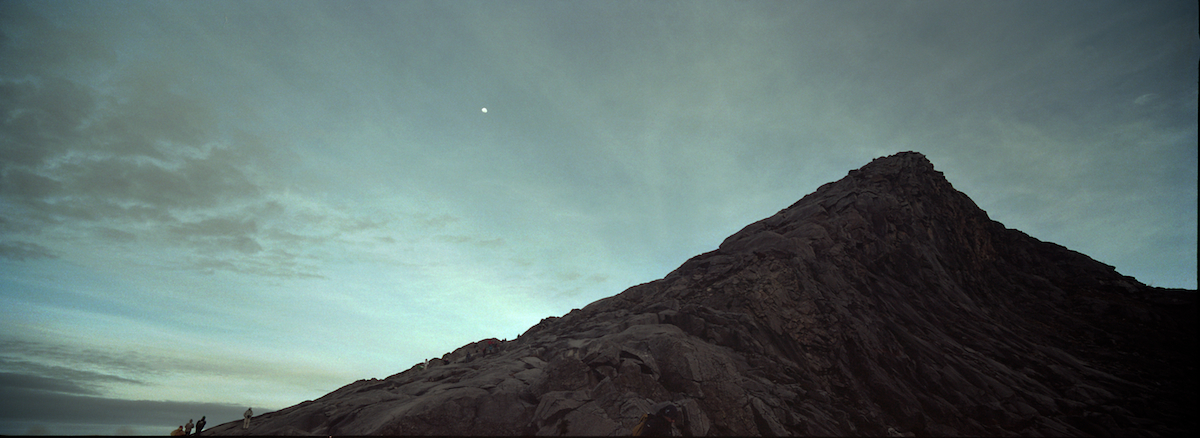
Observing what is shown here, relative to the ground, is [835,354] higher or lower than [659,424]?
higher

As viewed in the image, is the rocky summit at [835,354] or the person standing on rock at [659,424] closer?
the person standing on rock at [659,424]

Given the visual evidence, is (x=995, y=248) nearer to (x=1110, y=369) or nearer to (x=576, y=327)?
(x=1110, y=369)

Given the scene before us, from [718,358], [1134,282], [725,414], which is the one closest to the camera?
[725,414]

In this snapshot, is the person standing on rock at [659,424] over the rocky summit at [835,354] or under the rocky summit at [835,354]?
under

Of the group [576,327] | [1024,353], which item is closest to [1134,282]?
[1024,353]

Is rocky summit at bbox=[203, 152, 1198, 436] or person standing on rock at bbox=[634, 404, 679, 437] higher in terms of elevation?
rocky summit at bbox=[203, 152, 1198, 436]

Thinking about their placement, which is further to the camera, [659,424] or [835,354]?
[835,354]

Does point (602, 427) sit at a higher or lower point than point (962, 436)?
higher

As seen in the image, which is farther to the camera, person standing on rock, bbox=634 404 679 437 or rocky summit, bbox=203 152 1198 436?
rocky summit, bbox=203 152 1198 436
